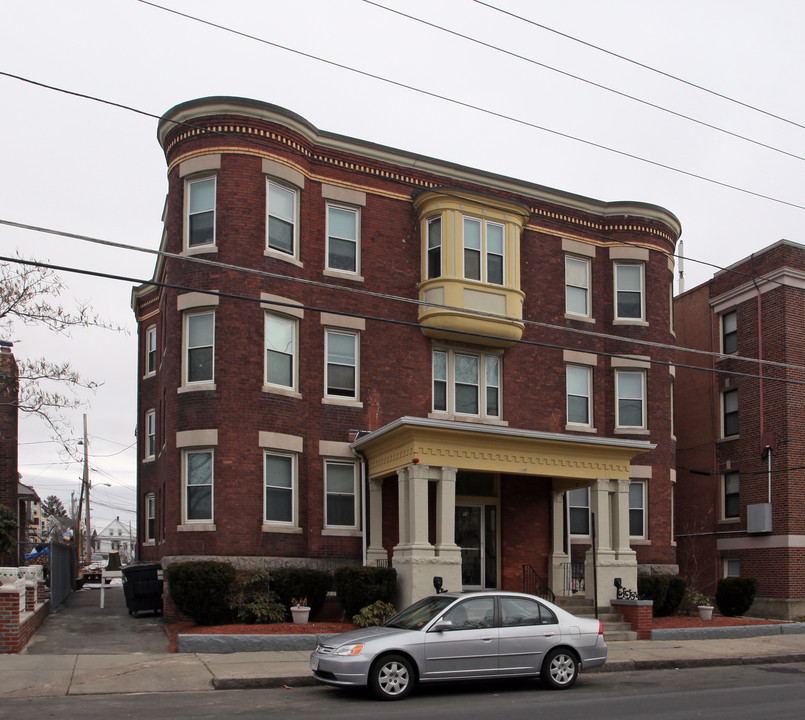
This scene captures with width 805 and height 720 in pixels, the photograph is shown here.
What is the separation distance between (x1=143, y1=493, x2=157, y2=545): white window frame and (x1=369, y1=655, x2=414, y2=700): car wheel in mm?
16274

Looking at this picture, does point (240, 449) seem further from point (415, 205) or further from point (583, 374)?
point (583, 374)

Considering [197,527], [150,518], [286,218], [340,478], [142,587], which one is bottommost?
[142,587]

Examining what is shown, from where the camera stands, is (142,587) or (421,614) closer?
(421,614)

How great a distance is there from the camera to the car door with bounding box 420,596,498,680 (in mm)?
13219

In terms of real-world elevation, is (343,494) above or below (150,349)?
below

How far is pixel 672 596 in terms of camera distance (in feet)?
78.4

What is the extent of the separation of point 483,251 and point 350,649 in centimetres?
A: 1325

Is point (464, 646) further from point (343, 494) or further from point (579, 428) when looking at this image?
point (579, 428)

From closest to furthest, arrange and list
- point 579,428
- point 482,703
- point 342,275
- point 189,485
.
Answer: point 482,703 → point 189,485 → point 342,275 → point 579,428

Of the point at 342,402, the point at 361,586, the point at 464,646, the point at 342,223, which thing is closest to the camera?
the point at 464,646

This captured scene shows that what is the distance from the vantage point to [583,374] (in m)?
26.6

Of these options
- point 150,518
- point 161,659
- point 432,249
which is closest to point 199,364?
point 432,249

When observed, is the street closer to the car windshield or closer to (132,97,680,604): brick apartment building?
the car windshield

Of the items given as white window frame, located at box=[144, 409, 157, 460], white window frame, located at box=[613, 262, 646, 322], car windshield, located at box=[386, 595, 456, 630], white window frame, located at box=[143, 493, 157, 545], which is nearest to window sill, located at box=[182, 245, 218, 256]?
white window frame, located at box=[143, 493, 157, 545]
